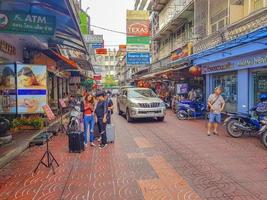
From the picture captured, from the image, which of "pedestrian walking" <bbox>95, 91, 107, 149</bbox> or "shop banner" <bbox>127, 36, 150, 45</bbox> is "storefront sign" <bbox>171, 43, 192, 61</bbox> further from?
"pedestrian walking" <bbox>95, 91, 107, 149</bbox>

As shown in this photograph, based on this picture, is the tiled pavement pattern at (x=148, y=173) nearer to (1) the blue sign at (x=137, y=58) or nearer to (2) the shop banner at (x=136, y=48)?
(2) the shop banner at (x=136, y=48)

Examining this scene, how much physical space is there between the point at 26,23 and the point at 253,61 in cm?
983

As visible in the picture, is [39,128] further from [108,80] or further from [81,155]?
[108,80]

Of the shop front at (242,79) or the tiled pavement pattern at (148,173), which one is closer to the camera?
the tiled pavement pattern at (148,173)

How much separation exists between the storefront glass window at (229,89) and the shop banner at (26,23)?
1101 centimetres

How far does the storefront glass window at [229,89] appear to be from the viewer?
1662 centimetres

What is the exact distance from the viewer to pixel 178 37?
30.4 metres

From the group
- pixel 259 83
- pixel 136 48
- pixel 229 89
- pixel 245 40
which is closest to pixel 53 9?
pixel 245 40

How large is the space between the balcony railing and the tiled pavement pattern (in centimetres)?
576

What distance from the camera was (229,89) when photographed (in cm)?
1728

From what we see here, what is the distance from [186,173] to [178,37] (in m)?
25.1

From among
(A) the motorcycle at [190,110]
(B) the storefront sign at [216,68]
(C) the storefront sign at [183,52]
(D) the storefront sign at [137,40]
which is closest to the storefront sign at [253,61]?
(B) the storefront sign at [216,68]

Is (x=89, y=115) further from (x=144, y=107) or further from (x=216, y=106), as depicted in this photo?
(x=144, y=107)

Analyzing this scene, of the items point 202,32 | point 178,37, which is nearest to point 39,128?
point 202,32
